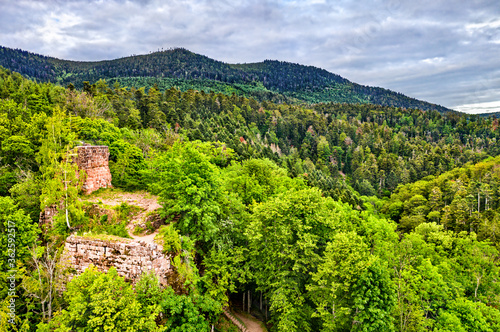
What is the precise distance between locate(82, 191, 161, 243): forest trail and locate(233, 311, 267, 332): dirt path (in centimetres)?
1042

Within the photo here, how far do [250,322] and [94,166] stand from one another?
1798 cm

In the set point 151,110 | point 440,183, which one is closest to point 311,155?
point 440,183

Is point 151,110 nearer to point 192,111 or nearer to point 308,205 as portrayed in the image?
point 192,111

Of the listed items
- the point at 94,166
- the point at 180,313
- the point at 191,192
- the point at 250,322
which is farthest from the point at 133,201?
the point at 250,322

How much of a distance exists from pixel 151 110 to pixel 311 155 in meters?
72.8

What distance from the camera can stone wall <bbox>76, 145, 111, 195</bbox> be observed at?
20.9 meters

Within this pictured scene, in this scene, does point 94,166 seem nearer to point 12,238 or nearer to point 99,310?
point 12,238

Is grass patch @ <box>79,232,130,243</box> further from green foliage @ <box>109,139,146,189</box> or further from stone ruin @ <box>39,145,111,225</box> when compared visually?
green foliage @ <box>109,139,146,189</box>

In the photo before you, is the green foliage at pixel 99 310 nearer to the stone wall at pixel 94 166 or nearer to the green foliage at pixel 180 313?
the green foliage at pixel 180 313

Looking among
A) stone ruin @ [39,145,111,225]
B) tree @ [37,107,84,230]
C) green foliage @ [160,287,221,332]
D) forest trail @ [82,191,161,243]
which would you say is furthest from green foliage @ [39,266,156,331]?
stone ruin @ [39,145,111,225]

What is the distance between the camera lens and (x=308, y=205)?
19.4 meters

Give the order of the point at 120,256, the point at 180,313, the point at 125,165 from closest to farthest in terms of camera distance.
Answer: the point at 180,313
the point at 120,256
the point at 125,165

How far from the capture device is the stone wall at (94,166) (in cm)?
2089

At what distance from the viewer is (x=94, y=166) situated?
71.4 feet
